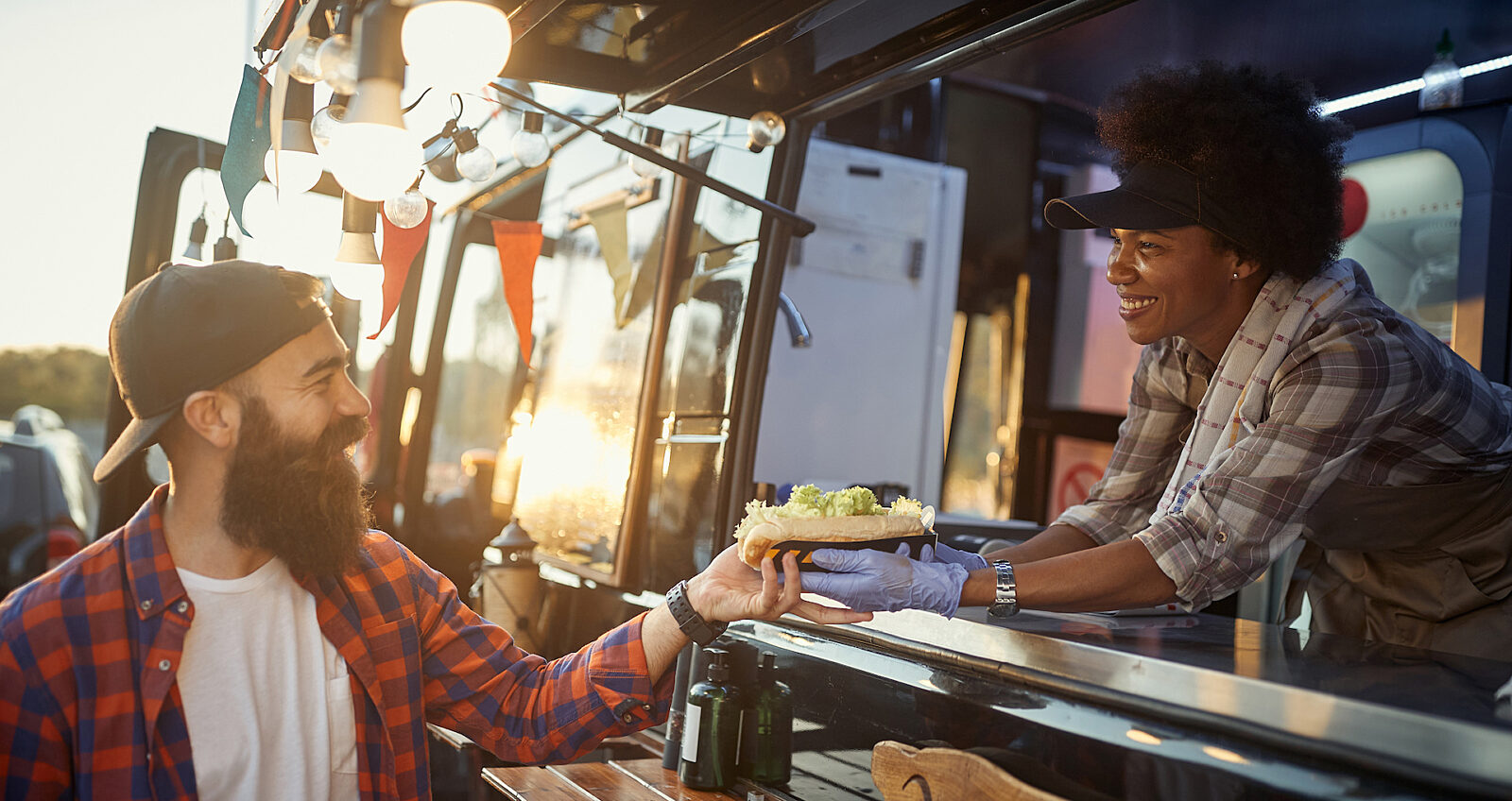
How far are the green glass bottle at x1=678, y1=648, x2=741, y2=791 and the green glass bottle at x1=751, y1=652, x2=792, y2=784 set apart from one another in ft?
0.17

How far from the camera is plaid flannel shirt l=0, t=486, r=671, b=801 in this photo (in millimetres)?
1782

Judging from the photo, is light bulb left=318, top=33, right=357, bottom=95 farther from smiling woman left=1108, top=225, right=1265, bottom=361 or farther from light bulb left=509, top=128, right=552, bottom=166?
smiling woman left=1108, top=225, right=1265, bottom=361

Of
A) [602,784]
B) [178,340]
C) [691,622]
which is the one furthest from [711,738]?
[178,340]

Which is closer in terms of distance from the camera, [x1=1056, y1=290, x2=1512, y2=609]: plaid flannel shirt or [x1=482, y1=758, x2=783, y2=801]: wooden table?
[x1=1056, y1=290, x2=1512, y2=609]: plaid flannel shirt

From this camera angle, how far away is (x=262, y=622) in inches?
82.4

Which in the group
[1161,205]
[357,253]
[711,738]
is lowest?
[711,738]

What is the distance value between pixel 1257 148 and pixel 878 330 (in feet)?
7.43

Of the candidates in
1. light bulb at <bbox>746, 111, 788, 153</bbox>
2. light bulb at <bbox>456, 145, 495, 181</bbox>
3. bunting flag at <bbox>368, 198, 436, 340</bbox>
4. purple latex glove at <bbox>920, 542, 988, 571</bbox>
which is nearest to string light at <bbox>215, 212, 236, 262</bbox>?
bunting flag at <bbox>368, 198, 436, 340</bbox>

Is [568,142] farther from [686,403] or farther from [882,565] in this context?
[882,565]

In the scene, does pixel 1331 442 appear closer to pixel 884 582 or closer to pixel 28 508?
pixel 884 582

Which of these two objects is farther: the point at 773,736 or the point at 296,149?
the point at 296,149

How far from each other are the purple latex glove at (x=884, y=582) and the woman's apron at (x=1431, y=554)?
96cm

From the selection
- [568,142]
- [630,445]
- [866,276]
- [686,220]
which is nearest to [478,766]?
[630,445]

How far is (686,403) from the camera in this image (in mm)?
4133
